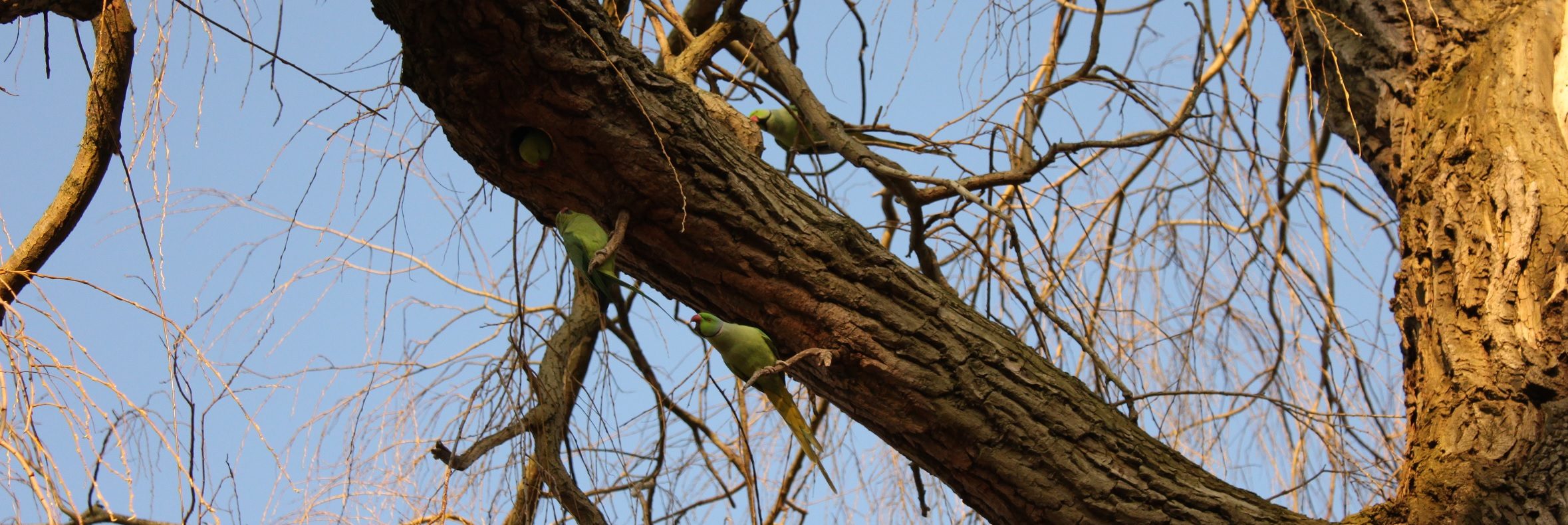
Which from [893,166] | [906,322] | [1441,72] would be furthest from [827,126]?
[1441,72]

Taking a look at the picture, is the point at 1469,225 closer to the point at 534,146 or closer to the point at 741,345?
the point at 741,345

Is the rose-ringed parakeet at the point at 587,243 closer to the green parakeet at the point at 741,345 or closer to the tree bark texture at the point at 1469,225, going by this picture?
the green parakeet at the point at 741,345

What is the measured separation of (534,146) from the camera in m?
2.00

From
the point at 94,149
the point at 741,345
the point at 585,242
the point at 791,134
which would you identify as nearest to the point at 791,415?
the point at 741,345

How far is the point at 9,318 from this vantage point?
67.9 inches

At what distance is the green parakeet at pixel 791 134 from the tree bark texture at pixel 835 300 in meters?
1.02

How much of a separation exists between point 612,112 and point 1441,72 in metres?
1.94

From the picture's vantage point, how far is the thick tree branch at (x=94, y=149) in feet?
6.93

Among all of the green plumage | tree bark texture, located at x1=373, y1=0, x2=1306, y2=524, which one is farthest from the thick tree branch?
the green plumage

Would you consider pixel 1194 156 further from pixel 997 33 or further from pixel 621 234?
pixel 621 234

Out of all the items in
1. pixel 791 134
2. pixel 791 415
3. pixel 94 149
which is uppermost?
pixel 791 134

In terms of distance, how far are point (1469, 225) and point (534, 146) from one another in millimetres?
1889

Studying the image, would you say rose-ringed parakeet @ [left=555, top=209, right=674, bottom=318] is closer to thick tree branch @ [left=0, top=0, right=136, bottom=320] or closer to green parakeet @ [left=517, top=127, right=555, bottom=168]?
green parakeet @ [left=517, top=127, right=555, bottom=168]

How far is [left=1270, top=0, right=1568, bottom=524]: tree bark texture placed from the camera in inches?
76.3
